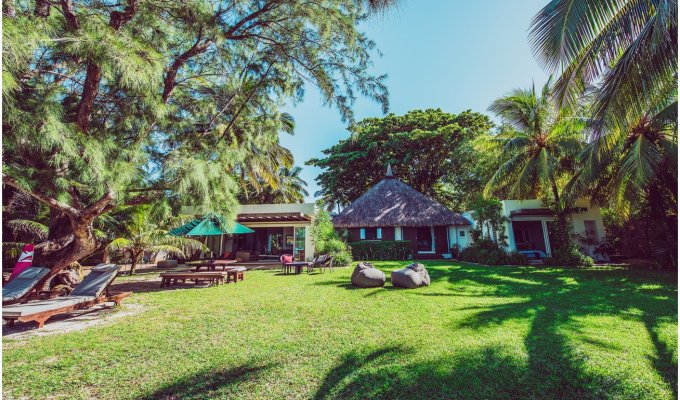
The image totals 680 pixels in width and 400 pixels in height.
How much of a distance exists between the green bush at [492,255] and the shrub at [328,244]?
261 inches

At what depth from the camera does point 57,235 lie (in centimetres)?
743

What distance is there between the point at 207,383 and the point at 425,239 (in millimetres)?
18193

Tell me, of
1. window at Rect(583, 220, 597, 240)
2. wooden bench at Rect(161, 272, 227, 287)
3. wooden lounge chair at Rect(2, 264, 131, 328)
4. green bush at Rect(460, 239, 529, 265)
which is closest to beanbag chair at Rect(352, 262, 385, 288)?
wooden bench at Rect(161, 272, 227, 287)

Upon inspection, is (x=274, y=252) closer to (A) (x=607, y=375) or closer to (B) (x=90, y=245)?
(B) (x=90, y=245)

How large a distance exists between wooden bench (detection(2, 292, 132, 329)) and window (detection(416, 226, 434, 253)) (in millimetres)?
17077

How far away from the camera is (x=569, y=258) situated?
12.7 meters

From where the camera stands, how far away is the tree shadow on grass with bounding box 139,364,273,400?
2789 mm

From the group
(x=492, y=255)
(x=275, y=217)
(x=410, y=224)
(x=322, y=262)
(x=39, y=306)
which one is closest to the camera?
(x=39, y=306)

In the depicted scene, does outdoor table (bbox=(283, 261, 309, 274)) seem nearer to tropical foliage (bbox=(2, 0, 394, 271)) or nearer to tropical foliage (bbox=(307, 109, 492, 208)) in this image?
tropical foliage (bbox=(2, 0, 394, 271))

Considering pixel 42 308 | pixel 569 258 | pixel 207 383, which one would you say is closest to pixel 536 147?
pixel 569 258

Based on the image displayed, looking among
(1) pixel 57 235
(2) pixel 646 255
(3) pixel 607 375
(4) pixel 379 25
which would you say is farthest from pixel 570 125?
(1) pixel 57 235

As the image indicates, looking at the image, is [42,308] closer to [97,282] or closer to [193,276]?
[97,282]

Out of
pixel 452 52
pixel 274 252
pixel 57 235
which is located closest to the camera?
pixel 57 235

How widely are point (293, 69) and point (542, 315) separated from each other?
7641 millimetres
